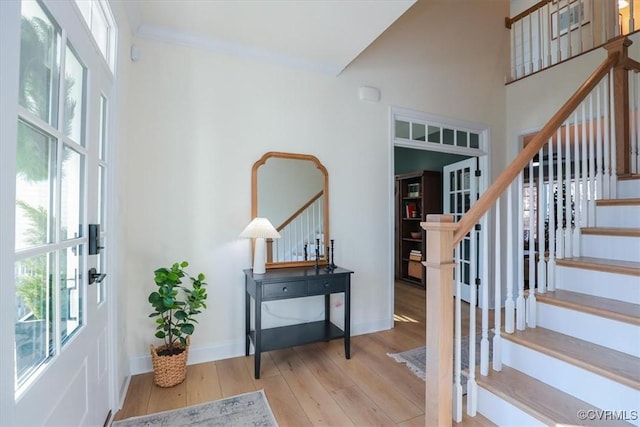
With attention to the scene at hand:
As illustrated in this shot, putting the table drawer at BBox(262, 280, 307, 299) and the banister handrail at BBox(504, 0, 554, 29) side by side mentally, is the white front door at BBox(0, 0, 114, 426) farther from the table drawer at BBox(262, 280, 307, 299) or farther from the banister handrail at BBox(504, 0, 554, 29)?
the banister handrail at BBox(504, 0, 554, 29)

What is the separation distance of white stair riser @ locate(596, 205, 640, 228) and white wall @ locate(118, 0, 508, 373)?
A: 1.66 meters

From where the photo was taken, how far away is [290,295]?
2.37 meters

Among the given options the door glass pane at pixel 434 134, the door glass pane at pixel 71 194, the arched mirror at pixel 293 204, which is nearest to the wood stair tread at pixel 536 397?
the arched mirror at pixel 293 204

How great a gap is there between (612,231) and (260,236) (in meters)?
2.37

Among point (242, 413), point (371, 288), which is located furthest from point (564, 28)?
point (242, 413)

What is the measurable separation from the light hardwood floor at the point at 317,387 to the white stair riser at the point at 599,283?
1.02m

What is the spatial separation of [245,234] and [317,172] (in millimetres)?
938

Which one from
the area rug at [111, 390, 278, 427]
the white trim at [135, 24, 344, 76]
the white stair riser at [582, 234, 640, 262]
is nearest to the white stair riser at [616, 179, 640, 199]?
the white stair riser at [582, 234, 640, 262]

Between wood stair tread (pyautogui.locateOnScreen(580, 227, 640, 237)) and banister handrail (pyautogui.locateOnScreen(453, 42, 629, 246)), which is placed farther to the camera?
wood stair tread (pyautogui.locateOnScreen(580, 227, 640, 237))

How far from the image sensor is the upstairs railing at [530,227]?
149 cm

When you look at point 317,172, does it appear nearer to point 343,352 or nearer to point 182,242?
point 182,242

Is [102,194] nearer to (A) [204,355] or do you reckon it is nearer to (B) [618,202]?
(A) [204,355]

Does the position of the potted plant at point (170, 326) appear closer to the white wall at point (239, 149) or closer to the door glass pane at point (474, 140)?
the white wall at point (239, 149)

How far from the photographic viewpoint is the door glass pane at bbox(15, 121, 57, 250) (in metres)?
0.90
